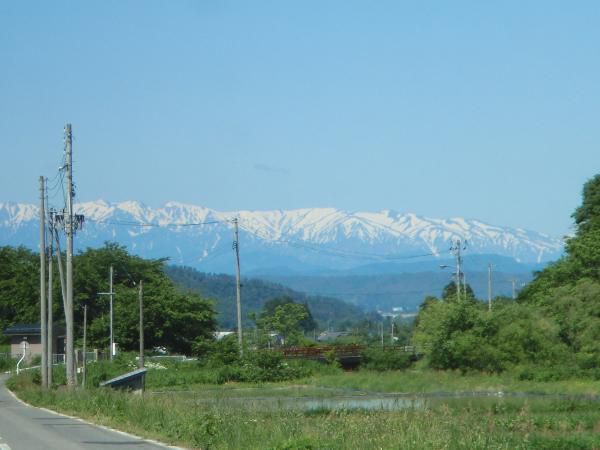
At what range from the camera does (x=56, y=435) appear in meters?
22.1

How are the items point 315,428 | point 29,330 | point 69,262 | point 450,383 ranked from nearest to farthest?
point 315,428, point 69,262, point 450,383, point 29,330

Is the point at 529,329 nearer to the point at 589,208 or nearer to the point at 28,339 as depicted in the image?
the point at 589,208

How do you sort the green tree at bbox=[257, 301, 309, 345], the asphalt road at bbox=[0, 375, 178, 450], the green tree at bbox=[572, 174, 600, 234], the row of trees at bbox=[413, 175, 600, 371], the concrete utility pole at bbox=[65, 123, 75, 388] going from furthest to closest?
the green tree at bbox=[257, 301, 309, 345], the green tree at bbox=[572, 174, 600, 234], the row of trees at bbox=[413, 175, 600, 371], the concrete utility pole at bbox=[65, 123, 75, 388], the asphalt road at bbox=[0, 375, 178, 450]

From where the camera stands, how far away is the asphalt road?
19.4m

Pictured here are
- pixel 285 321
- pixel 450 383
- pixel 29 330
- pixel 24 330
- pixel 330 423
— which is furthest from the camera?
pixel 24 330

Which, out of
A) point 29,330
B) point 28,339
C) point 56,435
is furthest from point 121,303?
point 56,435

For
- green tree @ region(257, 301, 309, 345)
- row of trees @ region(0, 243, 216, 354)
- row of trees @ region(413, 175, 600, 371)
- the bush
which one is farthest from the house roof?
row of trees @ region(413, 175, 600, 371)

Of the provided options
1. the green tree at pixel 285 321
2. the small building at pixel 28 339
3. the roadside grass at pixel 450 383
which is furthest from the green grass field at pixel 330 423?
the small building at pixel 28 339

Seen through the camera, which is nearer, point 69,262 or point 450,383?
point 69,262

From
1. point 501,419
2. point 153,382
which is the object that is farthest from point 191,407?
point 153,382

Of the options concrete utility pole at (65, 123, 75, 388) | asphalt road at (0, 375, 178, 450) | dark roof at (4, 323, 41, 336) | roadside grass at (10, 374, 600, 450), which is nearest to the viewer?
roadside grass at (10, 374, 600, 450)

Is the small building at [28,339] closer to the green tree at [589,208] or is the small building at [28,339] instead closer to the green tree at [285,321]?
the green tree at [285,321]

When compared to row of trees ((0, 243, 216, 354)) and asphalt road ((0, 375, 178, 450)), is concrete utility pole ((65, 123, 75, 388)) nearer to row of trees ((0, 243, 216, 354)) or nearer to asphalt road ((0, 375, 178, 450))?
asphalt road ((0, 375, 178, 450))

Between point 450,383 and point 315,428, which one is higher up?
point 315,428
